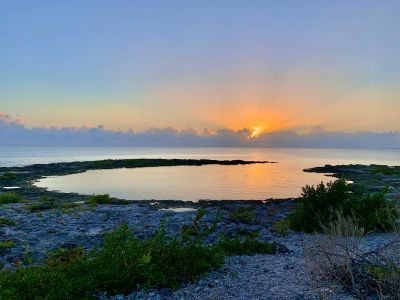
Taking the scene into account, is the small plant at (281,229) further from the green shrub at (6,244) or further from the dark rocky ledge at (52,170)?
the dark rocky ledge at (52,170)

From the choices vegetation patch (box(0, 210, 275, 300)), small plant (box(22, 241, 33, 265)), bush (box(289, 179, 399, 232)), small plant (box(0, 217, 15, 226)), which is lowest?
small plant (box(22, 241, 33, 265))

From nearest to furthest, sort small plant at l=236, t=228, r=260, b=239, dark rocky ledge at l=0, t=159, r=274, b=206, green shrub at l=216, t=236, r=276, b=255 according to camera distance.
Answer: green shrub at l=216, t=236, r=276, b=255, small plant at l=236, t=228, r=260, b=239, dark rocky ledge at l=0, t=159, r=274, b=206

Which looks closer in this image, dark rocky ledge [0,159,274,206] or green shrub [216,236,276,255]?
green shrub [216,236,276,255]

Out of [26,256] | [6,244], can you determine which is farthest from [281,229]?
[6,244]

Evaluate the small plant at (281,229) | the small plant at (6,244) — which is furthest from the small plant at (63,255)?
the small plant at (281,229)

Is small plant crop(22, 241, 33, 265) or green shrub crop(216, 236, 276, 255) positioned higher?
green shrub crop(216, 236, 276, 255)

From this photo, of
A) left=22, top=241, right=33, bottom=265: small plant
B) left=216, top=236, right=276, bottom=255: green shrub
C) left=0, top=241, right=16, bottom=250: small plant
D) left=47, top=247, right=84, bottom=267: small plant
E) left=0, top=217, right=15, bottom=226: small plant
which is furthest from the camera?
left=0, top=217, right=15, bottom=226: small plant

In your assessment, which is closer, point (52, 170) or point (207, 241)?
point (207, 241)

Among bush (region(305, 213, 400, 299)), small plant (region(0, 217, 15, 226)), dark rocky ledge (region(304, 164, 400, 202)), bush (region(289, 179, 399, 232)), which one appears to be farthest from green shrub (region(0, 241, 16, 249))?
dark rocky ledge (region(304, 164, 400, 202))

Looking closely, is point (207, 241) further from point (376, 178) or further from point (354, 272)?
point (376, 178)

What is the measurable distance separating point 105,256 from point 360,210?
1259cm

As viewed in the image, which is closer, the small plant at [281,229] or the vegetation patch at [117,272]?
the vegetation patch at [117,272]

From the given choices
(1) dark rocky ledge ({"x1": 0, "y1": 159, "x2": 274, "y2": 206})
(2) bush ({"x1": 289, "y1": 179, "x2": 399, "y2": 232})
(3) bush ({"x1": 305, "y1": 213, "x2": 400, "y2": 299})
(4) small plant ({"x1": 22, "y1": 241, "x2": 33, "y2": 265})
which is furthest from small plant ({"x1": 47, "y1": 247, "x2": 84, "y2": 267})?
(1) dark rocky ledge ({"x1": 0, "y1": 159, "x2": 274, "y2": 206})

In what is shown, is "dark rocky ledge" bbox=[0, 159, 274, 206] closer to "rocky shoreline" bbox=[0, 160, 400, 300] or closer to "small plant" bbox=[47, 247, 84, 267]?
"rocky shoreline" bbox=[0, 160, 400, 300]
